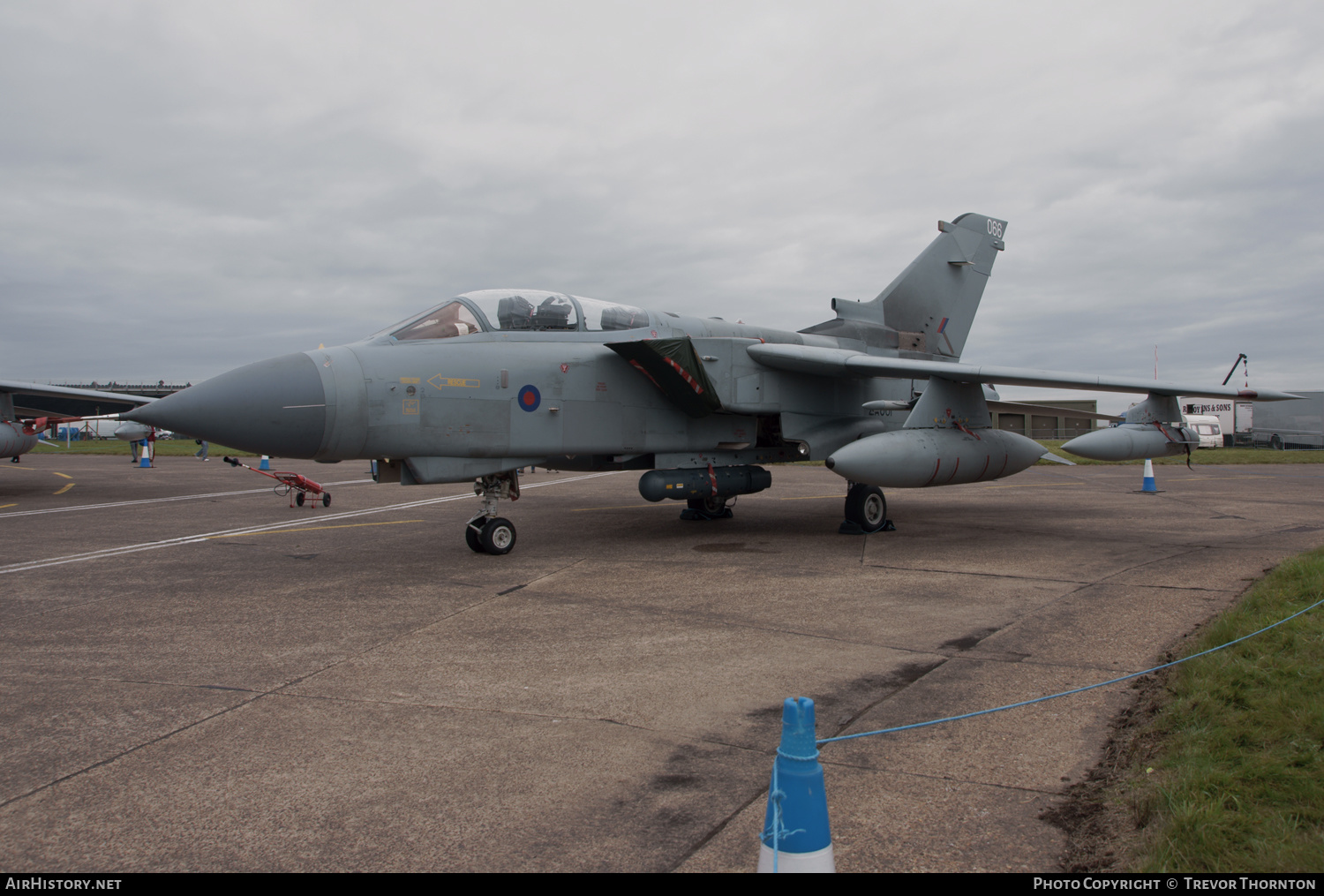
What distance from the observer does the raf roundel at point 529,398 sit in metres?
8.41

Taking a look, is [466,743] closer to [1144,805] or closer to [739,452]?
[1144,805]

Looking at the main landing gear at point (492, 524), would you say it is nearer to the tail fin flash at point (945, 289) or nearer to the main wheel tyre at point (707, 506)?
the main wheel tyre at point (707, 506)

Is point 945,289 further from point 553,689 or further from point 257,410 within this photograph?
point 553,689

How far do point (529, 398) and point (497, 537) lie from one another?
1.61 meters

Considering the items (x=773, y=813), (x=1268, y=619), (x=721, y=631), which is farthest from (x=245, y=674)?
(x=1268, y=619)

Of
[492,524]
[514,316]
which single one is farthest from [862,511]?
[514,316]

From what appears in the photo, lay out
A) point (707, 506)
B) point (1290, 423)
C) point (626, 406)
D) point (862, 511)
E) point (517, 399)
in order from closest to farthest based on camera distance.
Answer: point (517, 399)
point (626, 406)
point (862, 511)
point (707, 506)
point (1290, 423)

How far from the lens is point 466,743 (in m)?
3.45

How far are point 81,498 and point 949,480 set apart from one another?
16831 mm

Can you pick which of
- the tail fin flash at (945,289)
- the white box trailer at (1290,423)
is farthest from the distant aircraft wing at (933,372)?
the white box trailer at (1290,423)

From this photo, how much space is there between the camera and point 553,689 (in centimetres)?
423

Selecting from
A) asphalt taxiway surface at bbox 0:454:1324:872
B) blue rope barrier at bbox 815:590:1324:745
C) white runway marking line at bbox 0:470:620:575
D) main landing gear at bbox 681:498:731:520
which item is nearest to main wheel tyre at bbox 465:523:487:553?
asphalt taxiway surface at bbox 0:454:1324:872

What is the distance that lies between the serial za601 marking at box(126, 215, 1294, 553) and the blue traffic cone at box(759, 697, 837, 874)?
20.6 ft

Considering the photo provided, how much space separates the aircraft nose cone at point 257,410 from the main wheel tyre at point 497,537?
2135mm
